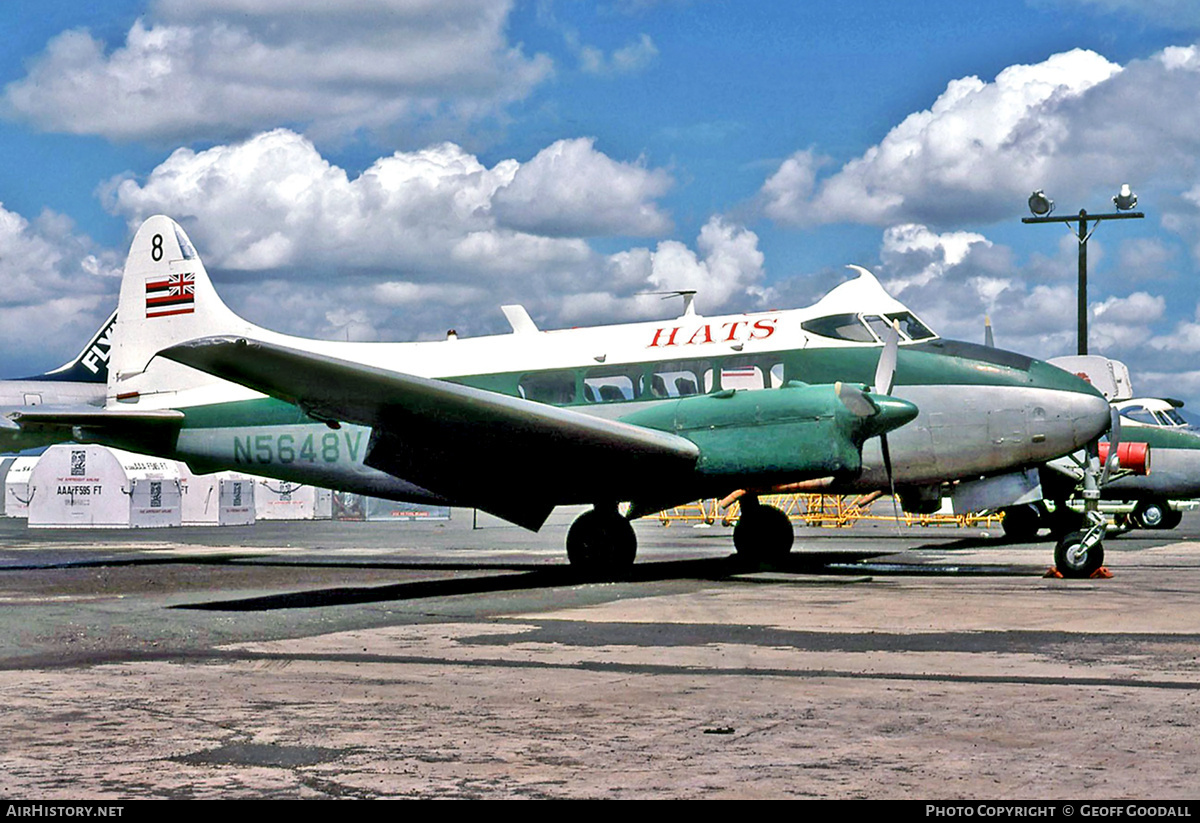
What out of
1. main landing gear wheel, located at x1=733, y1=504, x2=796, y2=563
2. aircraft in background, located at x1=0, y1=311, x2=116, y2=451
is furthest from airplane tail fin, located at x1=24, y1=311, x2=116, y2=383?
main landing gear wheel, located at x1=733, y1=504, x2=796, y2=563

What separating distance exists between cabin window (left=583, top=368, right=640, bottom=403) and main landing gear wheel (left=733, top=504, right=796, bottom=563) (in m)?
3.45

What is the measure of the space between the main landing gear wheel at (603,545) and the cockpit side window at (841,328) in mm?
4090

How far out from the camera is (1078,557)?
61.8ft

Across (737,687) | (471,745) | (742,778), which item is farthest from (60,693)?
(742,778)

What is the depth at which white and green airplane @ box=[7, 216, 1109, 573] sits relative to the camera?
1756 cm

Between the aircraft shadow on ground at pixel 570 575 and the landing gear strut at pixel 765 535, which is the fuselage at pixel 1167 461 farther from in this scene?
the landing gear strut at pixel 765 535

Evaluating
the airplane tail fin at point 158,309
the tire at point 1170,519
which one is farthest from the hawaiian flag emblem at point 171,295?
the tire at point 1170,519

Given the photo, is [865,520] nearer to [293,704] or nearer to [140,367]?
[140,367]

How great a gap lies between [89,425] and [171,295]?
2883 mm

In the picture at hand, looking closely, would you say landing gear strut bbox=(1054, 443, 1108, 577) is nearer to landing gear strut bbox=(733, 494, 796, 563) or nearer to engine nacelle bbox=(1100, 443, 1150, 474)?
landing gear strut bbox=(733, 494, 796, 563)

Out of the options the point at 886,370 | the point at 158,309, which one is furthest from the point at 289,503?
the point at 886,370

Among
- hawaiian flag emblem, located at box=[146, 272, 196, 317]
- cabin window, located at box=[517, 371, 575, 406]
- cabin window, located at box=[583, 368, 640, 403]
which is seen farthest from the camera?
hawaiian flag emblem, located at box=[146, 272, 196, 317]

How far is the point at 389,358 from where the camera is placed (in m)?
Result: 22.8

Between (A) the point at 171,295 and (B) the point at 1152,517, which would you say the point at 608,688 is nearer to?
(A) the point at 171,295
